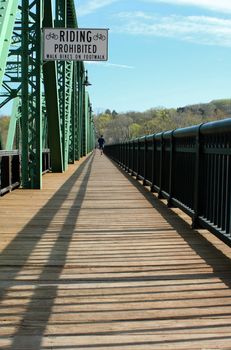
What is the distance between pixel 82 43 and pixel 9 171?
9.64ft

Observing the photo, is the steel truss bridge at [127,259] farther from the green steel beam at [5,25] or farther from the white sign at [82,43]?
the white sign at [82,43]

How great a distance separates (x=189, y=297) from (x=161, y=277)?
1.76ft

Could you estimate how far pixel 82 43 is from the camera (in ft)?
34.8

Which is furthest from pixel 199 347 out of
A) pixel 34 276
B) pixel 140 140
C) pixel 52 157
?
pixel 52 157

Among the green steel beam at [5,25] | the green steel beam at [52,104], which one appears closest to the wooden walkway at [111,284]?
the green steel beam at [5,25]

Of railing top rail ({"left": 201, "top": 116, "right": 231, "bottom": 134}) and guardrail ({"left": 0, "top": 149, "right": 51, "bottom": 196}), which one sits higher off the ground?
railing top rail ({"left": 201, "top": 116, "right": 231, "bottom": 134})

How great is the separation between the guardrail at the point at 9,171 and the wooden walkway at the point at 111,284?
9.22 feet

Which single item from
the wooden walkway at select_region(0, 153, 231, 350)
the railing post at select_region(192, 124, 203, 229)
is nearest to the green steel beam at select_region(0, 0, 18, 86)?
the wooden walkway at select_region(0, 153, 231, 350)

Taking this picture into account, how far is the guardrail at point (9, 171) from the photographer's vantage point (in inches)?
394

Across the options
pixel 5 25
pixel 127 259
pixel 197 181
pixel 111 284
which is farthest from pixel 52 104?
pixel 111 284

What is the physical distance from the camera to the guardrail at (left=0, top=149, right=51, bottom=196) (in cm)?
1000

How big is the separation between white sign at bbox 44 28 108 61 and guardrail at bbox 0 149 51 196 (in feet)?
7.50

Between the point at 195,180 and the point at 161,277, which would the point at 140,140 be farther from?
the point at 161,277

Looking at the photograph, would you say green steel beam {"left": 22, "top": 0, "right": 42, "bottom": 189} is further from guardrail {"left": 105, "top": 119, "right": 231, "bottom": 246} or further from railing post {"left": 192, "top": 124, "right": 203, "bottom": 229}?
railing post {"left": 192, "top": 124, "right": 203, "bottom": 229}
